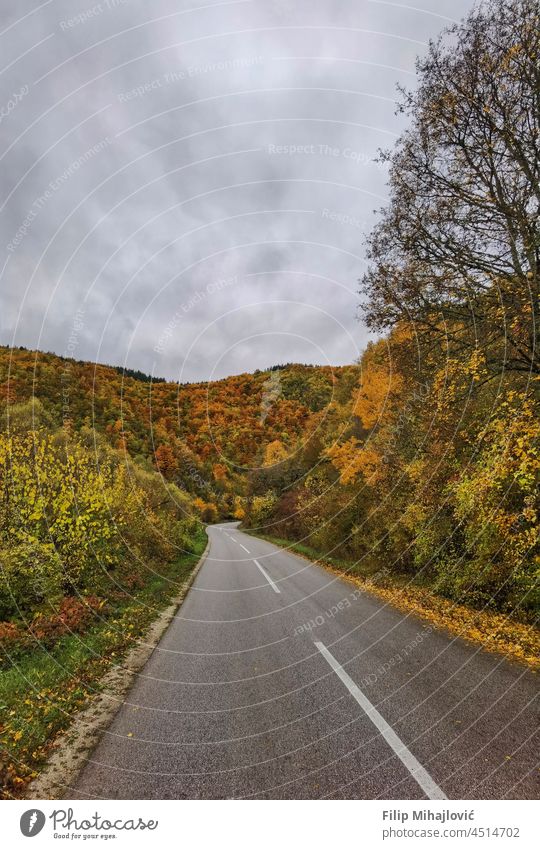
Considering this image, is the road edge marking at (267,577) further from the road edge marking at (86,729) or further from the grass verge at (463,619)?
Result: the road edge marking at (86,729)

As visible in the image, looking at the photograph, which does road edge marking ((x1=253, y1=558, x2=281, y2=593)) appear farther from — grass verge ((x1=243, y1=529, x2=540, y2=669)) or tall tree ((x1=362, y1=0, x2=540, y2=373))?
tall tree ((x1=362, y1=0, x2=540, y2=373))

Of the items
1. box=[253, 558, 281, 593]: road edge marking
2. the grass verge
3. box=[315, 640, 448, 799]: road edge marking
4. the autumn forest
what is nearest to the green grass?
the autumn forest

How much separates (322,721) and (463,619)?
536cm

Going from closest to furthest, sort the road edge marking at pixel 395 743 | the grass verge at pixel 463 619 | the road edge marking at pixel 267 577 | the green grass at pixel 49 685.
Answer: the road edge marking at pixel 395 743
the green grass at pixel 49 685
the grass verge at pixel 463 619
the road edge marking at pixel 267 577

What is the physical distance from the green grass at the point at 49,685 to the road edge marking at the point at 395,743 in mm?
3273

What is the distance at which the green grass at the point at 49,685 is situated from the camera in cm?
377

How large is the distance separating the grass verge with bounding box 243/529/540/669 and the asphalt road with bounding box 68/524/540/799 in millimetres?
492

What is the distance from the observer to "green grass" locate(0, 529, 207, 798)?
148 inches

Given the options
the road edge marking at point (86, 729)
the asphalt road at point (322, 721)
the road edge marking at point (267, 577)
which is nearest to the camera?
the asphalt road at point (322, 721)

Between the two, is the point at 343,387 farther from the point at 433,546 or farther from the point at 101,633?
the point at 101,633

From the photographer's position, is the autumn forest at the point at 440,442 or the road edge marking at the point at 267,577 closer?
the autumn forest at the point at 440,442

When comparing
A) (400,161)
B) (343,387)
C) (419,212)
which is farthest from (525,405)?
(343,387)

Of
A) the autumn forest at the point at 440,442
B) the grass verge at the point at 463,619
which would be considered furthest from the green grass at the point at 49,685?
the grass verge at the point at 463,619

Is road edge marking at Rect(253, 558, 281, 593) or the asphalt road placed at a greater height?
the asphalt road
